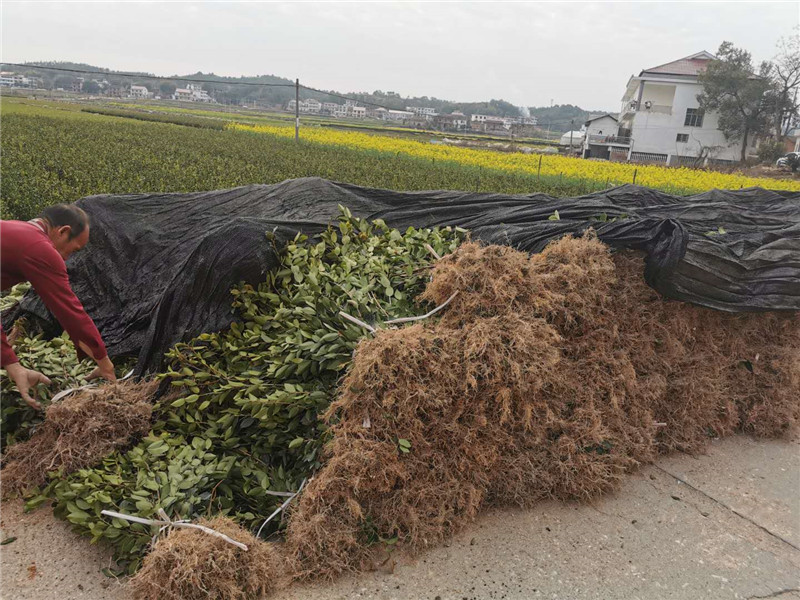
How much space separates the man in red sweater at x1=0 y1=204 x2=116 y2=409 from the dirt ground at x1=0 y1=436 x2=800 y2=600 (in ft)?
2.34

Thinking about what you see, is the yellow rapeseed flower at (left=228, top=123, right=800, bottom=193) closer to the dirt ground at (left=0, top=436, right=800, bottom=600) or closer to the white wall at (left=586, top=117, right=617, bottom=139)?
the dirt ground at (left=0, top=436, right=800, bottom=600)

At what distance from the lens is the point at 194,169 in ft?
38.4

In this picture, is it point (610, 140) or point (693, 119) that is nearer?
point (693, 119)

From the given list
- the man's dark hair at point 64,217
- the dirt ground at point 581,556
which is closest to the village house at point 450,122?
the man's dark hair at point 64,217

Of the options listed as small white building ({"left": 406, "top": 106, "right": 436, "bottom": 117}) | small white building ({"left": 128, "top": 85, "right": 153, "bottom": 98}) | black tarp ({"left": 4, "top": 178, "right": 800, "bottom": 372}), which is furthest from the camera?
small white building ({"left": 128, "top": 85, "right": 153, "bottom": 98})

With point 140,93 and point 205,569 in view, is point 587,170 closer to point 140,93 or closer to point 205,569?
point 205,569

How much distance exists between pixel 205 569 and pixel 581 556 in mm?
1677

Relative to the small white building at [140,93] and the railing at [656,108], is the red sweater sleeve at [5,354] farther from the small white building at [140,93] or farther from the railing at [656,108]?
the small white building at [140,93]

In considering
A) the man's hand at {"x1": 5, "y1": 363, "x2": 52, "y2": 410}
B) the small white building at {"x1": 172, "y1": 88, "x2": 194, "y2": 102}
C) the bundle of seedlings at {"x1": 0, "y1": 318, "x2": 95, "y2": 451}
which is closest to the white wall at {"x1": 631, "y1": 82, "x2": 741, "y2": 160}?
the bundle of seedlings at {"x1": 0, "y1": 318, "x2": 95, "y2": 451}

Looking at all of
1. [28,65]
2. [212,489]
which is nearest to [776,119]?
[28,65]

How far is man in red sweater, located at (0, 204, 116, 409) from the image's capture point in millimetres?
2680

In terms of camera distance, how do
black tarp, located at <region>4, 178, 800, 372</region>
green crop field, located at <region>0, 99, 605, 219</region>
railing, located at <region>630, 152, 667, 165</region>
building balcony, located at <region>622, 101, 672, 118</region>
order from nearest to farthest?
black tarp, located at <region>4, 178, 800, 372</region> → green crop field, located at <region>0, 99, 605, 219</region> → railing, located at <region>630, 152, 667, 165</region> → building balcony, located at <region>622, 101, 672, 118</region>

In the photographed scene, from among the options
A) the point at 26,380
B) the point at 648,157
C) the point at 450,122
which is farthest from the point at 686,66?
the point at 26,380

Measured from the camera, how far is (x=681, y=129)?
3922 centimetres
